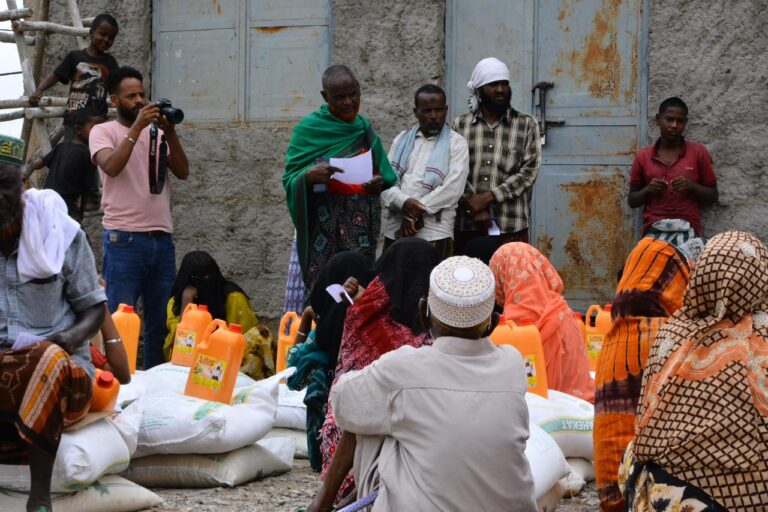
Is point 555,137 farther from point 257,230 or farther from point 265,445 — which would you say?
point 265,445

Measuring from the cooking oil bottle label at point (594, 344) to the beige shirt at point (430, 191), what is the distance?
1.04 m

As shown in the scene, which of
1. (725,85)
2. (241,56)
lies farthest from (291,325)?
(725,85)

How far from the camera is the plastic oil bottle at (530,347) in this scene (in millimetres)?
4973

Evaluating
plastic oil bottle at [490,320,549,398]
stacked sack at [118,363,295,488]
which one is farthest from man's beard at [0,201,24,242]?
plastic oil bottle at [490,320,549,398]

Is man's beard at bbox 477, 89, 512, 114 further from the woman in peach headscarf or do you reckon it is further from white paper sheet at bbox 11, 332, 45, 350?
white paper sheet at bbox 11, 332, 45, 350

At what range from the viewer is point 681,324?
3.38 m

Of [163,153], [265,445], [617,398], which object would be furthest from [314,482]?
[163,153]

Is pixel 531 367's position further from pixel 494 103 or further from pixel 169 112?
pixel 169 112

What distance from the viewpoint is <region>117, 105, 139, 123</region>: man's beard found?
269 inches

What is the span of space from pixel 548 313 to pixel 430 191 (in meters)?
1.67

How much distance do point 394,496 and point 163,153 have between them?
4212mm

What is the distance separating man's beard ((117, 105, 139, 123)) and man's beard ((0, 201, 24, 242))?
8.26 ft

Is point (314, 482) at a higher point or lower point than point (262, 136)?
lower

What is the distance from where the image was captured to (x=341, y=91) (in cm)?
650
